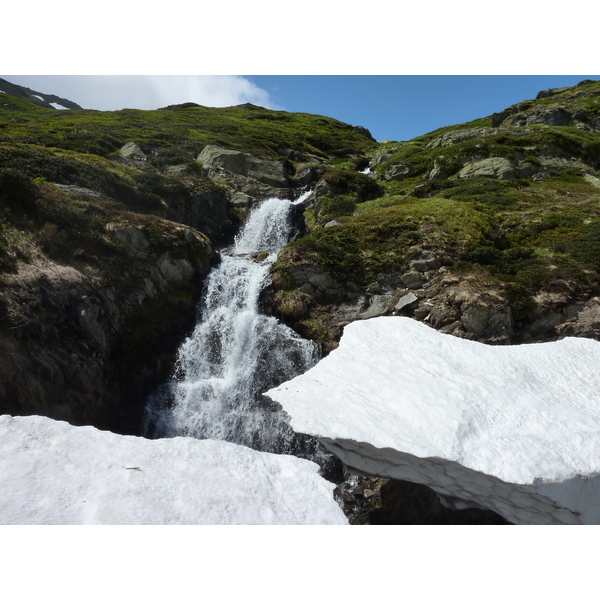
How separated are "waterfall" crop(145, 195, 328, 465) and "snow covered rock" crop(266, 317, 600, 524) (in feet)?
20.8

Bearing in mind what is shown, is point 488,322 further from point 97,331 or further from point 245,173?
point 245,173

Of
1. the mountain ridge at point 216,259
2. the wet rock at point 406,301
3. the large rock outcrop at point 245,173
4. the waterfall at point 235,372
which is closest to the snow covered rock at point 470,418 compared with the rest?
the waterfall at point 235,372

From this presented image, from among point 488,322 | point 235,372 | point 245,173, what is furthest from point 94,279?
point 245,173

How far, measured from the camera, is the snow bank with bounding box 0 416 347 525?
5.58 m

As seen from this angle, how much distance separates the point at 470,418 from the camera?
6.85 metres

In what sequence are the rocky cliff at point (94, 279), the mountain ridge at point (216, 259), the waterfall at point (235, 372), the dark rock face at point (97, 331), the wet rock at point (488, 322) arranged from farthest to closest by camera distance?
the wet rock at point (488, 322)
the waterfall at point (235, 372)
the mountain ridge at point (216, 259)
the rocky cliff at point (94, 279)
the dark rock face at point (97, 331)

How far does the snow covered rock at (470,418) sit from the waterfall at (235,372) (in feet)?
20.8

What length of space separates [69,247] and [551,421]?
17.7 metres

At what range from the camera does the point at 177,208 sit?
27688 mm

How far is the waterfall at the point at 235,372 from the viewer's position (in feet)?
45.6

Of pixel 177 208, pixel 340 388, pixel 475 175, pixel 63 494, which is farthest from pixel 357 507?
pixel 475 175

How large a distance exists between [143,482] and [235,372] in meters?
9.64

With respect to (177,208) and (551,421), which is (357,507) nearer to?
(551,421)

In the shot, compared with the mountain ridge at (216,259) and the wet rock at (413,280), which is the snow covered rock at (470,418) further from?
the wet rock at (413,280)
